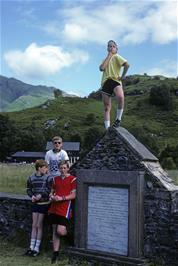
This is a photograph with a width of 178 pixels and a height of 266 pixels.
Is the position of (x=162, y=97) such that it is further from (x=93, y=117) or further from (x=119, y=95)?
(x=119, y=95)

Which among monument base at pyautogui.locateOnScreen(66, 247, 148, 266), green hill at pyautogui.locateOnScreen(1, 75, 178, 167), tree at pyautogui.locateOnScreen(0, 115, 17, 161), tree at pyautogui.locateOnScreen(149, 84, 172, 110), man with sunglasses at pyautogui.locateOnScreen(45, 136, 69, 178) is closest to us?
monument base at pyautogui.locateOnScreen(66, 247, 148, 266)

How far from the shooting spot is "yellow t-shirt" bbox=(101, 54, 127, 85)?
8.64 metres

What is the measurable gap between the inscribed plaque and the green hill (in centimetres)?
7432

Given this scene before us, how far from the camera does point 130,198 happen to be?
7863 mm

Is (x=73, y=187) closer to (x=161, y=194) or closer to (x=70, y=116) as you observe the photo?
(x=161, y=194)

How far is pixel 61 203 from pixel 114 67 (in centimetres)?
284

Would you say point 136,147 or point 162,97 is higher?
point 162,97

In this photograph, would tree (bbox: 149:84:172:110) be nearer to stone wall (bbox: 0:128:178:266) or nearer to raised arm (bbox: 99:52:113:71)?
raised arm (bbox: 99:52:113:71)

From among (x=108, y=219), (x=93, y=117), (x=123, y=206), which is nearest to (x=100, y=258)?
Answer: (x=108, y=219)

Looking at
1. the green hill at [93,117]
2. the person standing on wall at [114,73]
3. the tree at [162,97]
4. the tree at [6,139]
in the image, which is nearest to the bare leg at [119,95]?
the person standing on wall at [114,73]

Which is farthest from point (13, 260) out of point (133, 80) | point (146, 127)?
point (133, 80)

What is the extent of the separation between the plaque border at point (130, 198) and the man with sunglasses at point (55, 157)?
42 centimetres

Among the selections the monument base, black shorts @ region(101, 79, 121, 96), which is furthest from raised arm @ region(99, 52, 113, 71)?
the monument base

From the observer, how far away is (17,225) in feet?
32.0
